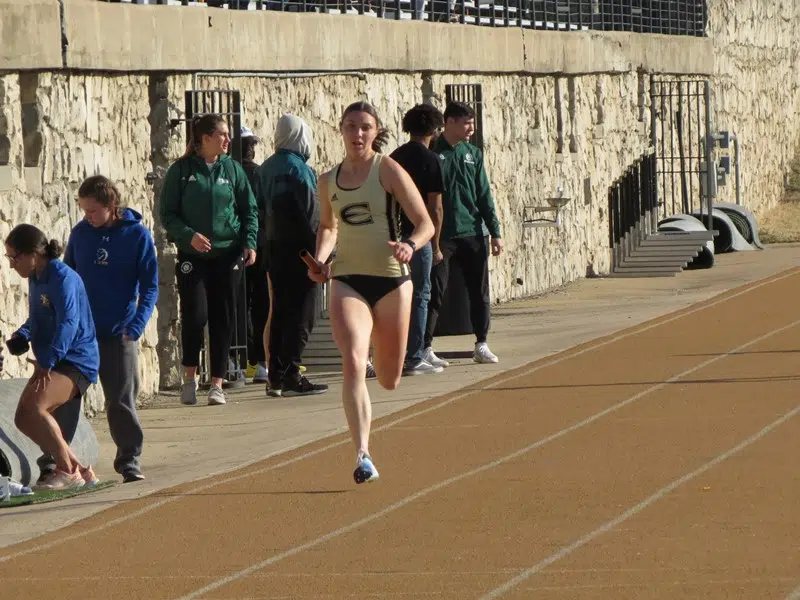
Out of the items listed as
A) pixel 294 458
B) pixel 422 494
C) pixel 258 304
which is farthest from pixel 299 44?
pixel 422 494

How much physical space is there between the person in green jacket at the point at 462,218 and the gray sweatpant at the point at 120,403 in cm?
438

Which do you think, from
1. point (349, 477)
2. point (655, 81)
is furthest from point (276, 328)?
point (655, 81)

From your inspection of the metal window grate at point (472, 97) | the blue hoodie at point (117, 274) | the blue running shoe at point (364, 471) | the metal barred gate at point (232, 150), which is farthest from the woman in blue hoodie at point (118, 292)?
the metal window grate at point (472, 97)

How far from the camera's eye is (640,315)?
58.2 ft

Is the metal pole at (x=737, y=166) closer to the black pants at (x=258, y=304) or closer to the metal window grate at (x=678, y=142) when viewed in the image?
the metal window grate at (x=678, y=142)

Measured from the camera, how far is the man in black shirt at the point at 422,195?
1258 centimetres

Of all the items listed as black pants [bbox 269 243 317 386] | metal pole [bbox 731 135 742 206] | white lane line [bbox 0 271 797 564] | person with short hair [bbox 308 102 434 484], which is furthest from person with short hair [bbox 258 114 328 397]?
metal pole [bbox 731 135 742 206]

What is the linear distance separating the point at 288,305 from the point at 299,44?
355cm

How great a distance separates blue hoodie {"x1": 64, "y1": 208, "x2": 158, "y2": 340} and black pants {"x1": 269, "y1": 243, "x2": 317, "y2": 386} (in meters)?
2.82

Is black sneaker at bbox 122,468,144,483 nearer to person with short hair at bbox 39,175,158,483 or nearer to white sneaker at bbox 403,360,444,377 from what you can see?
person with short hair at bbox 39,175,158,483

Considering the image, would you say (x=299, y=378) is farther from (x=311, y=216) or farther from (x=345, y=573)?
(x=345, y=573)

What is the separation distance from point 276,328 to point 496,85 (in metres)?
8.31

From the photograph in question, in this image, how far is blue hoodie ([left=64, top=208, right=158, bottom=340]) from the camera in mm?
9625

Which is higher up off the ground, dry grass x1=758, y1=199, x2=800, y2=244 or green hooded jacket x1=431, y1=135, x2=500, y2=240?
green hooded jacket x1=431, y1=135, x2=500, y2=240
